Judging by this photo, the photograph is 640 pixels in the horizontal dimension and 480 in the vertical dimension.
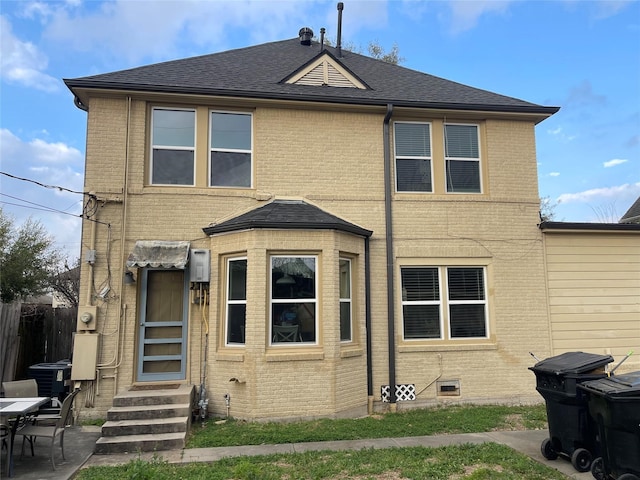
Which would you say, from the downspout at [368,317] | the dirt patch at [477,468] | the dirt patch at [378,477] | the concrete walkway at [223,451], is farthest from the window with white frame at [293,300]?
the dirt patch at [477,468]

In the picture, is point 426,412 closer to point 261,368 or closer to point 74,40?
point 261,368

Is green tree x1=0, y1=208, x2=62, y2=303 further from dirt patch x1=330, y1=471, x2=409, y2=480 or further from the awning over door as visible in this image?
dirt patch x1=330, y1=471, x2=409, y2=480

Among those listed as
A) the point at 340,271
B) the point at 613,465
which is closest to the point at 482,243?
the point at 340,271

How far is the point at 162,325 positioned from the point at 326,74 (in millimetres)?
6542

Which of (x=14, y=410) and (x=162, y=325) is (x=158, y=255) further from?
(x=14, y=410)

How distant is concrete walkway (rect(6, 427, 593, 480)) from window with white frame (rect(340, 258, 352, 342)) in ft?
7.33

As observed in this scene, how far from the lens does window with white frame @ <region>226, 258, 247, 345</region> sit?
8.13 m

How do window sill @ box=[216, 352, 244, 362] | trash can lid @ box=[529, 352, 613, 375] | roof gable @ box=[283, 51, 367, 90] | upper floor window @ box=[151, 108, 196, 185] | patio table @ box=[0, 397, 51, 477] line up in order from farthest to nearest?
roof gable @ box=[283, 51, 367, 90] < upper floor window @ box=[151, 108, 196, 185] < window sill @ box=[216, 352, 244, 362] < trash can lid @ box=[529, 352, 613, 375] < patio table @ box=[0, 397, 51, 477]

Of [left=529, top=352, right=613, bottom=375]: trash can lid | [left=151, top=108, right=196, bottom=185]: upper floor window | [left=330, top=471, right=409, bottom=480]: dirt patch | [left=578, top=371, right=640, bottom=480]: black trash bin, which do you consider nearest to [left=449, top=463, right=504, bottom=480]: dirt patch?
[left=330, top=471, right=409, bottom=480]: dirt patch

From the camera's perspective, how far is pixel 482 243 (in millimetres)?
9500

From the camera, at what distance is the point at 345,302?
8.64 metres

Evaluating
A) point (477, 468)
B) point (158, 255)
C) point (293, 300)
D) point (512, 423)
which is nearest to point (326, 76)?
point (293, 300)

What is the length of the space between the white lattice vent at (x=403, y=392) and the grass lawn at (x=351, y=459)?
974 mm

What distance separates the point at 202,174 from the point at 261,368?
13.1 feet
